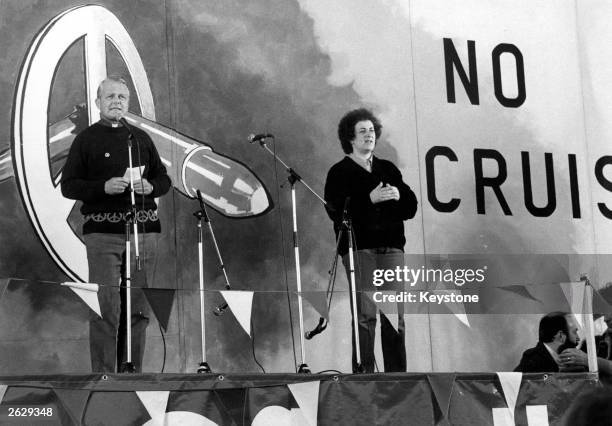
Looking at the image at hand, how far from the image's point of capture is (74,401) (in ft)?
16.4

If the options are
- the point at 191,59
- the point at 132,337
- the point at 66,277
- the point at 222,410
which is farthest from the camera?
Answer: the point at 191,59

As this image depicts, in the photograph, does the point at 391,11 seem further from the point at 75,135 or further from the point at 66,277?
the point at 66,277

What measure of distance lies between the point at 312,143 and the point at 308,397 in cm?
268

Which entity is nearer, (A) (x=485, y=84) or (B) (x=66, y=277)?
(B) (x=66, y=277)

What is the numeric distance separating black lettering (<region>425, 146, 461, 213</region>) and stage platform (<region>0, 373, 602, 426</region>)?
8.29 feet

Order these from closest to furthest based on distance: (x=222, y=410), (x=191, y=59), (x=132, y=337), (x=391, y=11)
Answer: (x=222, y=410) → (x=132, y=337) → (x=191, y=59) → (x=391, y=11)

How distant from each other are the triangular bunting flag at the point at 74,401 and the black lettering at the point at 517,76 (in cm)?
430

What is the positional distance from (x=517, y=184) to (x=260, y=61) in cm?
215

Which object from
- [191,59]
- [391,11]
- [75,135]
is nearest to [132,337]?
[75,135]

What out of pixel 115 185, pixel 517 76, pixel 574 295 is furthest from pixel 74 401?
pixel 517 76

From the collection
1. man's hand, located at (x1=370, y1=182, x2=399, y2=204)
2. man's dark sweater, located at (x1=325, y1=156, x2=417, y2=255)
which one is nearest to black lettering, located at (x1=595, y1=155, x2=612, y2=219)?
man's dark sweater, located at (x1=325, y1=156, x2=417, y2=255)

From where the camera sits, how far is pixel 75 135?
272 inches

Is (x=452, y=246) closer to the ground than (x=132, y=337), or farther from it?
farther from it

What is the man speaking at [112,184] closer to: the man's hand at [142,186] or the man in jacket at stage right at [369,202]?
the man's hand at [142,186]
